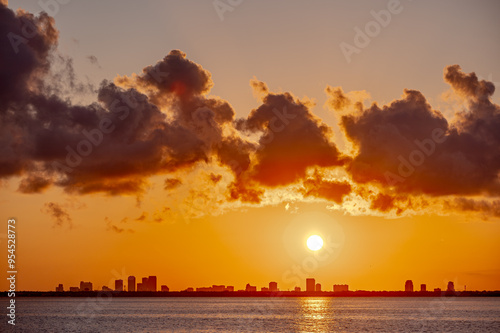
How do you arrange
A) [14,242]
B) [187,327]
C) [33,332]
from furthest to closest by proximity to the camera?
[187,327], [33,332], [14,242]

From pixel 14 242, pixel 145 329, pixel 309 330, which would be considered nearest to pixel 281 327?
pixel 309 330

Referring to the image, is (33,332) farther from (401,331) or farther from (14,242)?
(401,331)

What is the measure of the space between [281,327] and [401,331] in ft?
104

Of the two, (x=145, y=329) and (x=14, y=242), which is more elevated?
(x=14, y=242)

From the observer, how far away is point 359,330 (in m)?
161

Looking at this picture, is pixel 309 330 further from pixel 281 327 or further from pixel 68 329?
pixel 68 329

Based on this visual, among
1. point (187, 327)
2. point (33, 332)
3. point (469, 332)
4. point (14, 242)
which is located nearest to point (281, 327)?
point (187, 327)

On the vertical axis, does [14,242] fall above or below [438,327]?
above

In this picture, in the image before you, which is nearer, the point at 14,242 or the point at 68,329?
the point at 14,242

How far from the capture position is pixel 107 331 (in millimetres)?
154875

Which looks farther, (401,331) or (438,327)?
(438,327)

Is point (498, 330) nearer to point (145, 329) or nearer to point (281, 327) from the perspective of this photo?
point (281, 327)

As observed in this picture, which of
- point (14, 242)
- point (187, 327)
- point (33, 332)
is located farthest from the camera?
point (187, 327)

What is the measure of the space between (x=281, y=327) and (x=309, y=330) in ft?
34.5
